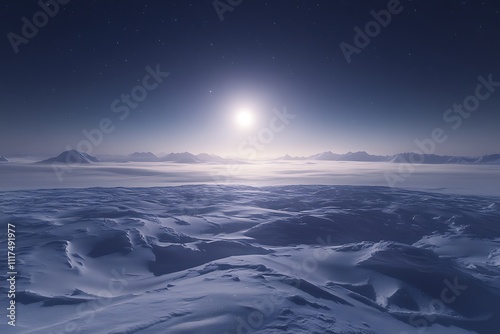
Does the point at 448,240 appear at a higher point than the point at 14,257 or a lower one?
lower

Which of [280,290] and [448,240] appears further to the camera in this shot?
[448,240]

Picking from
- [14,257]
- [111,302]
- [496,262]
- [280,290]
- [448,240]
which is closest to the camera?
[111,302]

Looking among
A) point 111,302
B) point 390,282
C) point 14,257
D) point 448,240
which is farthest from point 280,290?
point 448,240

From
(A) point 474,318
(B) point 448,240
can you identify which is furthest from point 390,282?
(B) point 448,240

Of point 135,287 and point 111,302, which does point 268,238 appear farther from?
point 111,302

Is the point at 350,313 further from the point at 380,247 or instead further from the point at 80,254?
the point at 80,254

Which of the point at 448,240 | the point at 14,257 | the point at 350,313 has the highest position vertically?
the point at 14,257

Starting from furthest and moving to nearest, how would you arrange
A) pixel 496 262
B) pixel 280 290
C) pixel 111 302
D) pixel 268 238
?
pixel 268 238
pixel 496 262
pixel 280 290
pixel 111 302
